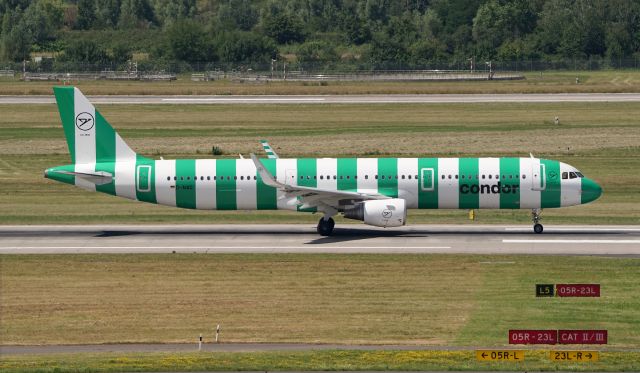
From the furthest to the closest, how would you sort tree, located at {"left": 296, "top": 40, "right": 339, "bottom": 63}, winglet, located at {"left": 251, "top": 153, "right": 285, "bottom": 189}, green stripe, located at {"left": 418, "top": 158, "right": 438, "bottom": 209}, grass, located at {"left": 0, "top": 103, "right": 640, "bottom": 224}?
tree, located at {"left": 296, "top": 40, "right": 339, "bottom": 63} < grass, located at {"left": 0, "top": 103, "right": 640, "bottom": 224} < green stripe, located at {"left": 418, "top": 158, "right": 438, "bottom": 209} < winglet, located at {"left": 251, "top": 153, "right": 285, "bottom": 189}

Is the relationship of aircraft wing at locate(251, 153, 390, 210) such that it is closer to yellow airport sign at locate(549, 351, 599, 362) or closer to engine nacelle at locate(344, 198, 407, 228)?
engine nacelle at locate(344, 198, 407, 228)

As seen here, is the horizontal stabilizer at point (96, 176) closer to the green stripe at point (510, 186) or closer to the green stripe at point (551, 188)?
the green stripe at point (510, 186)

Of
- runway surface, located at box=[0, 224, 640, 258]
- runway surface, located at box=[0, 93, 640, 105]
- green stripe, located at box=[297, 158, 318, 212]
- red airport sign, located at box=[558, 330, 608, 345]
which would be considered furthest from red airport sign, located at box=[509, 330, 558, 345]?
runway surface, located at box=[0, 93, 640, 105]

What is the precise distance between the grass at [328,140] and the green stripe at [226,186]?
5042 mm

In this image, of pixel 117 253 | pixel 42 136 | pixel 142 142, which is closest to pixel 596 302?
pixel 117 253

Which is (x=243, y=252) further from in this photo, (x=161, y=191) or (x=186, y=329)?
(x=186, y=329)

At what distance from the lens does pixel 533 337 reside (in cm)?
3447

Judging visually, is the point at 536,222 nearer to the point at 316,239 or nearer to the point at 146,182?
the point at 316,239

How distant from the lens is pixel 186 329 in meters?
36.7

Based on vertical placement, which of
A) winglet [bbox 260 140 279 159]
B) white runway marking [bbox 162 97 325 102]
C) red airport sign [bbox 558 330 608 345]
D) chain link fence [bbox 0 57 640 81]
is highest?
chain link fence [bbox 0 57 640 81]

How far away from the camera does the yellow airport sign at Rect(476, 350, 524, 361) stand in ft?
103

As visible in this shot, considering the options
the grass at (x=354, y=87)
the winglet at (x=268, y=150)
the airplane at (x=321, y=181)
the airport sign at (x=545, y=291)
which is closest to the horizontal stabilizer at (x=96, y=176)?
the airplane at (x=321, y=181)

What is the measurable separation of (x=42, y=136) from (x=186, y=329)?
200ft

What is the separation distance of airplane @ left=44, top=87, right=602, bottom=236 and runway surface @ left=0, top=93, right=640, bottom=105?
62411 mm
